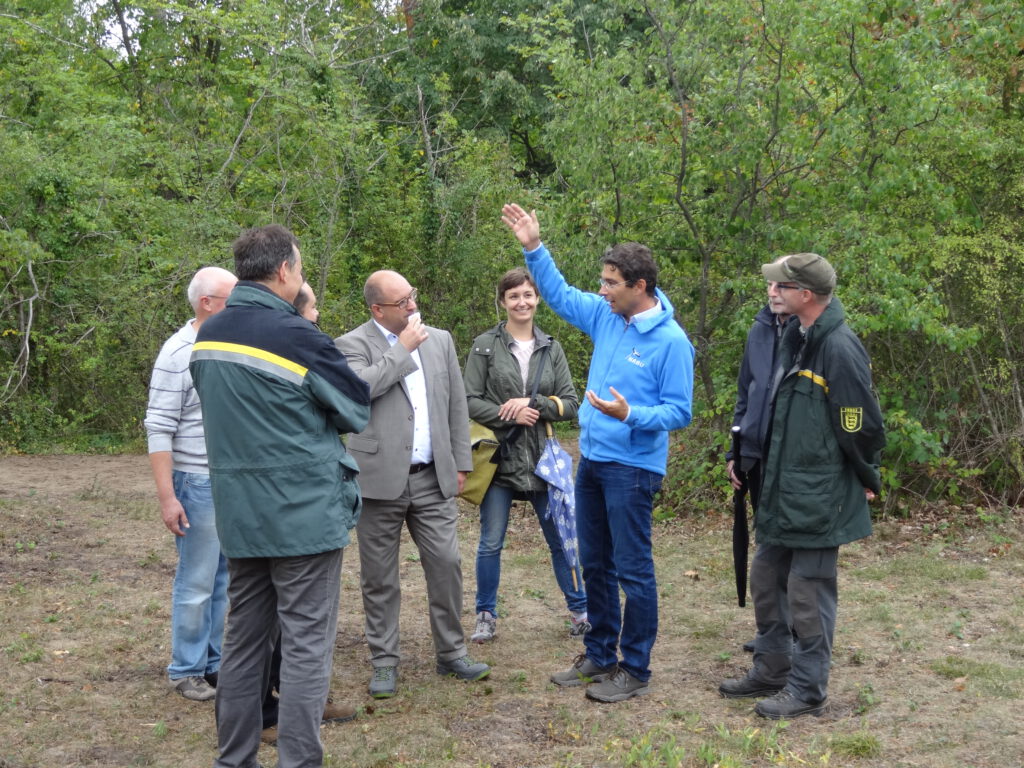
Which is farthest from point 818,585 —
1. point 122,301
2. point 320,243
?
point 122,301

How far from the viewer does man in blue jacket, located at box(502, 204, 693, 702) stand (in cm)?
486

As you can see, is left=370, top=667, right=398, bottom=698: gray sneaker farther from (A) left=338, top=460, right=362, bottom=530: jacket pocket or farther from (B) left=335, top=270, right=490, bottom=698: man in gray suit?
(A) left=338, top=460, right=362, bottom=530: jacket pocket

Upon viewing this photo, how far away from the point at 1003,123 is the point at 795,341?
17.5 feet

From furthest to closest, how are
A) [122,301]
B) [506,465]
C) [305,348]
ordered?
1. [122,301]
2. [506,465]
3. [305,348]

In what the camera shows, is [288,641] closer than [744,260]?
Yes

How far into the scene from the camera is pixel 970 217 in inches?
340

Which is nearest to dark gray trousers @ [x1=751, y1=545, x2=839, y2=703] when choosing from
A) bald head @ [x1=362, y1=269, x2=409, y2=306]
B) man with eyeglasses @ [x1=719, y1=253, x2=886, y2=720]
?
man with eyeglasses @ [x1=719, y1=253, x2=886, y2=720]

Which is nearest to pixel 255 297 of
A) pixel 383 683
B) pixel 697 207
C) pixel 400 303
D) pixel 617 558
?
pixel 400 303

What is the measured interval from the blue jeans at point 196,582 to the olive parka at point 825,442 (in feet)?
8.65

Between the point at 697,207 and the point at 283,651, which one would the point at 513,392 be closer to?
the point at 283,651

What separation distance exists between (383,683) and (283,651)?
1360mm

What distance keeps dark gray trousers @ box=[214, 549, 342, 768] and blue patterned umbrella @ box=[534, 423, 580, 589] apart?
2.15m

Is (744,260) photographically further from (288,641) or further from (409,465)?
(288,641)

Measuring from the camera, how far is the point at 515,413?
587 centimetres
